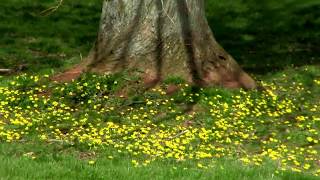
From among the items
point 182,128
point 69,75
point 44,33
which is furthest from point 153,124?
point 44,33

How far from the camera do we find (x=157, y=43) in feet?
46.6

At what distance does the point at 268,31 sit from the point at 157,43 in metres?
11.6

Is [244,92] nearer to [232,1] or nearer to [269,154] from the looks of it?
[269,154]

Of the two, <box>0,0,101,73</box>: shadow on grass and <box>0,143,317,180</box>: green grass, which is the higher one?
<box>0,0,101,73</box>: shadow on grass

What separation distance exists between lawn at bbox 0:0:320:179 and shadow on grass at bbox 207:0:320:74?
0.58ft

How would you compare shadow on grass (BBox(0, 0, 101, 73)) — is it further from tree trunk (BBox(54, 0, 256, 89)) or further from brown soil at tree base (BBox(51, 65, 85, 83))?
tree trunk (BBox(54, 0, 256, 89))

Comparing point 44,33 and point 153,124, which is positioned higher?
point 44,33

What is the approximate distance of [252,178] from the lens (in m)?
9.12

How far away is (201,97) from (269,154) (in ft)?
9.91

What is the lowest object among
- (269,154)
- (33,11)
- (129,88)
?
(269,154)

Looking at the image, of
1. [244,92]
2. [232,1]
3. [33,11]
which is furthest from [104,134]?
[232,1]

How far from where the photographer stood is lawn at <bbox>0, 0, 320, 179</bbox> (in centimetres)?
939

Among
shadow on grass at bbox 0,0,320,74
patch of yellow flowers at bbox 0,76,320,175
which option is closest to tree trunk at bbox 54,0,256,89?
patch of yellow flowers at bbox 0,76,320,175

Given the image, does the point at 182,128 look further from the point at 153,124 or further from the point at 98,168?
the point at 98,168
